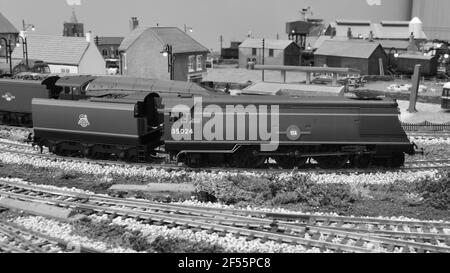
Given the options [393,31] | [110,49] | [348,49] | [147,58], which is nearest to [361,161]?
[147,58]

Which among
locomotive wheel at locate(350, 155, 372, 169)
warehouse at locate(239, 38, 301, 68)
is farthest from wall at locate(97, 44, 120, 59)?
locomotive wheel at locate(350, 155, 372, 169)

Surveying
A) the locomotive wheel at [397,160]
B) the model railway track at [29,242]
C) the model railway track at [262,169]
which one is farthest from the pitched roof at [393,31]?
the model railway track at [29,242]

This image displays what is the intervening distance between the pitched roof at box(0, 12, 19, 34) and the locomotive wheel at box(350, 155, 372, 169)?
2061 inches

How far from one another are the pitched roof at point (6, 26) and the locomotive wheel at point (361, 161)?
2061 inches

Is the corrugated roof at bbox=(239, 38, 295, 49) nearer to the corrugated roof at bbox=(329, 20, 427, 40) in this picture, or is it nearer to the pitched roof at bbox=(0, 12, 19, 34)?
the corrugated roof at bbox=(329, 20, 427, 40)

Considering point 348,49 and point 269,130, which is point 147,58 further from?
point 269,130

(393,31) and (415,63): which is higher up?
(393,31)

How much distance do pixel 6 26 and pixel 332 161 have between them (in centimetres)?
5315

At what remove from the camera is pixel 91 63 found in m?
42.8

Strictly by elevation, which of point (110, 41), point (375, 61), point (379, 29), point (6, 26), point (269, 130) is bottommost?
point (269, 130)

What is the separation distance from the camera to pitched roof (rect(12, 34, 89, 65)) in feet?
138

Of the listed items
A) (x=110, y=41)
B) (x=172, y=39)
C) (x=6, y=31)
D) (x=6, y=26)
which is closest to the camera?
(x=172, y=39)

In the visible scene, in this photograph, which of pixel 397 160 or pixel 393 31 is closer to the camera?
pixel 397 160

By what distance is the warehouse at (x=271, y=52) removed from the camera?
178ft
